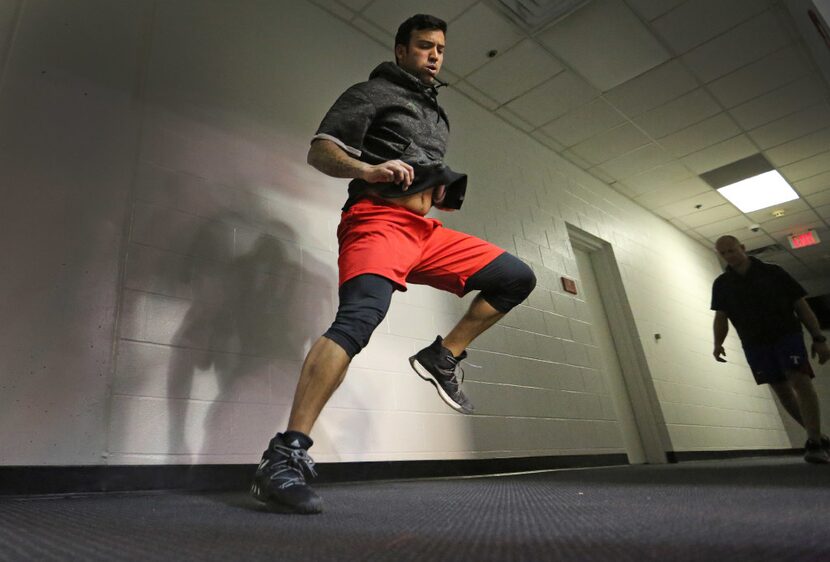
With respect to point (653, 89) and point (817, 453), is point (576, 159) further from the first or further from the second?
point (817, 453)

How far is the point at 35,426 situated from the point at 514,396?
2283 mm

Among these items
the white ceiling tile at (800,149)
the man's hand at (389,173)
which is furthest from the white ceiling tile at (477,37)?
the white ceiling tile at (800,149)

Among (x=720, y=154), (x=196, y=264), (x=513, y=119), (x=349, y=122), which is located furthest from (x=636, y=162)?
(x=196, y=264)

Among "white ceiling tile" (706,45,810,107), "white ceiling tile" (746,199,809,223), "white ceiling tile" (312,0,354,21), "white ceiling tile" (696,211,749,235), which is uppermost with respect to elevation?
"white ceiling tile" (312,0,354,21)

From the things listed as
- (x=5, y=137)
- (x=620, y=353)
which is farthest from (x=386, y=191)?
(x=620, y=353)

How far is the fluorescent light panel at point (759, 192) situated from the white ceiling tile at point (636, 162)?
4.02 ft

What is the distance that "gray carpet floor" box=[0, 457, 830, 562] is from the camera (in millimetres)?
587

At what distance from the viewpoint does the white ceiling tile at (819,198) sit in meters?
5.98

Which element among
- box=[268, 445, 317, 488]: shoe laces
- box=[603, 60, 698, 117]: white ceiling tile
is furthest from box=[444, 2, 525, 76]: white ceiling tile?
box=[268, 445, 317, 488]: shoe laces

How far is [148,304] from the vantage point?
1.80 meters

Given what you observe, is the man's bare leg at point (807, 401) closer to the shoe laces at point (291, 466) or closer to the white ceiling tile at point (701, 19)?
the white ceiling tile at point (701, 19)

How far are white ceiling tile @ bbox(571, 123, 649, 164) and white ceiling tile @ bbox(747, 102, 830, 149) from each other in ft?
3.70

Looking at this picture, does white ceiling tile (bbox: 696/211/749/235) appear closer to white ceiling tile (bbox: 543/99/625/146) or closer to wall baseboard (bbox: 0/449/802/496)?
white ceiling tile (bbox: 543/99/625/146)

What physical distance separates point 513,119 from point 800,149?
10.6 ft
